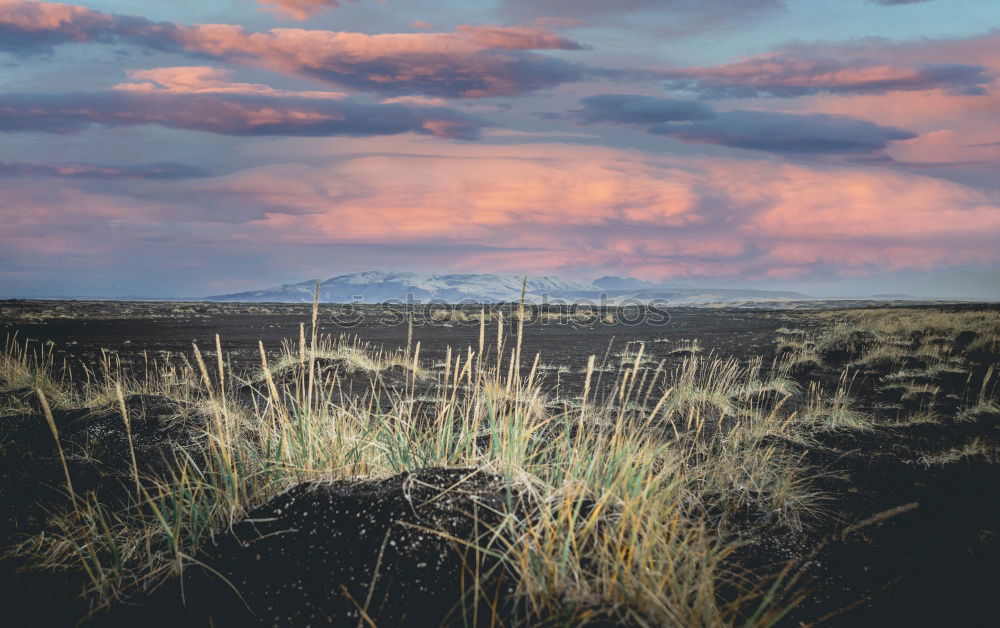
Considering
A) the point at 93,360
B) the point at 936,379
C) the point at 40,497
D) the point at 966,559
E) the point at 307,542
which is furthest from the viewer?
the point at 93,360

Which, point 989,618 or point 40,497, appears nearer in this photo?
point 989,618

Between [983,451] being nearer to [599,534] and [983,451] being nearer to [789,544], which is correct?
[789,544]

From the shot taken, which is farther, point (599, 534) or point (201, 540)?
point (201, 540)

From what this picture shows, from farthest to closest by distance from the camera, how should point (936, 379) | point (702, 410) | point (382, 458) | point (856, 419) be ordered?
1. point (936, 379)
2. point (702, 410)
3. point (856, 419)
4. point (382, 458)

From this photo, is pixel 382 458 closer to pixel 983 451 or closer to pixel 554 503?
pixel 554 503

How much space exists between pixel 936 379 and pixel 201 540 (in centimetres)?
1320

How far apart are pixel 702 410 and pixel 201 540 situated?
22.9ft

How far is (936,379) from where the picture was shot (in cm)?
1131

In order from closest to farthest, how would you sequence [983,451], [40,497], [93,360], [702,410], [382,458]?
[382,458], [40,497], [983,451], [702,410], [93,360]

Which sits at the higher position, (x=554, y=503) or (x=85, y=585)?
(x=554, y=503)

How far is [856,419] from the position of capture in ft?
25.4

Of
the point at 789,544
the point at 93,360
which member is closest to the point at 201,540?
the point at 789,544

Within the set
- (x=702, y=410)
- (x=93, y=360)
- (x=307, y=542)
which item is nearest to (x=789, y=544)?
(x=307, y=542)

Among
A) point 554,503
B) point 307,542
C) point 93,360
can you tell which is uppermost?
point 554,503
